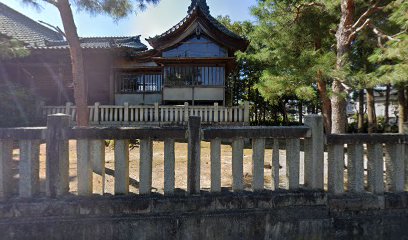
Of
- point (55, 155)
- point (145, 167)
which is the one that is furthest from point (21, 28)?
point (145, 167)

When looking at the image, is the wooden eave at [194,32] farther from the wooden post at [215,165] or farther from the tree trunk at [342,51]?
the wooden post at [215,165]

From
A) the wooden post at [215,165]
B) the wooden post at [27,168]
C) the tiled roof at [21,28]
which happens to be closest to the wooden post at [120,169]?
the wooden post at [27,168]

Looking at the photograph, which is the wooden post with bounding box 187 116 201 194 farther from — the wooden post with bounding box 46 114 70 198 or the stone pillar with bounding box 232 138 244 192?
the wooden post with bounding box 46 114 70 198

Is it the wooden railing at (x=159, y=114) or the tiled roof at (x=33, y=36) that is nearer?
the wooden railing at (x=159, y=114)

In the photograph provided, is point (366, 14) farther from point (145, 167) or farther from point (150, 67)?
point (150, 67)

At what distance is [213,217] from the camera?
2.53 meters

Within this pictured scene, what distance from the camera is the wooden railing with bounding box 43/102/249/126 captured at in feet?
33.0

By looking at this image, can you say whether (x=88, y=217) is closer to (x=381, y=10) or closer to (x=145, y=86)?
(x=381, y=10)

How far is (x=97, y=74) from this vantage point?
12.6 meters

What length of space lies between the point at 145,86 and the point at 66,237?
10.8 m

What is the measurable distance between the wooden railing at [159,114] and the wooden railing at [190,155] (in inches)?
289

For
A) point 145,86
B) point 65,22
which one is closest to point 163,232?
point 65,22

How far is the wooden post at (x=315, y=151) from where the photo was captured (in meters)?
2.63

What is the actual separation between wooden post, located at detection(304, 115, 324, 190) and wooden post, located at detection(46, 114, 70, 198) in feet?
8.43
